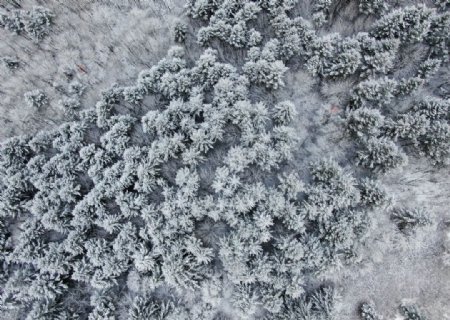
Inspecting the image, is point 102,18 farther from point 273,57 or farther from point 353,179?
point 353,179

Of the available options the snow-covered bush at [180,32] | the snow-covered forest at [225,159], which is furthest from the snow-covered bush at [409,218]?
the snow-covered bush at [180,32]

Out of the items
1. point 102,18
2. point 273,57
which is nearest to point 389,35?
point 273,57

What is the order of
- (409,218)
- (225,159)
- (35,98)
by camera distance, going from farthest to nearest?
(35,98), (409,218), (225,159)

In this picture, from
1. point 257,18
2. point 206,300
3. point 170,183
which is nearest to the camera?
point 206,300

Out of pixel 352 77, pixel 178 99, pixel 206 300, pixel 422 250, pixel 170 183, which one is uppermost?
pixel 352 77

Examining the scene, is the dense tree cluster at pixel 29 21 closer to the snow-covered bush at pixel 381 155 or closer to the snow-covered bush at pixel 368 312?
the snow-covered bush at pixel 381 155

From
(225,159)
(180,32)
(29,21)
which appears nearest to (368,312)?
(225,159)

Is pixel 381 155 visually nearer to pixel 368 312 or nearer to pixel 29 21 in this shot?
pixel 368 312

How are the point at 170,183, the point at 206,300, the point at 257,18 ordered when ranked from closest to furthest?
the point at 206,300
the point at 170,183
the point at 257,18
